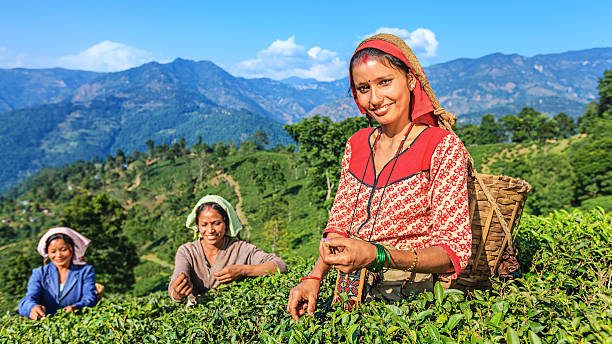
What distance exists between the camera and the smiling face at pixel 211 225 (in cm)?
381

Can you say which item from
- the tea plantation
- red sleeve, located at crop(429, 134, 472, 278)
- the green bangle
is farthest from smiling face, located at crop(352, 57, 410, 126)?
the tea plantation

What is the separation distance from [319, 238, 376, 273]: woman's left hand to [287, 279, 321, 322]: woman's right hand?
51 cm

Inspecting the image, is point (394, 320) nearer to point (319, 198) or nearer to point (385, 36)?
point (385, 36)

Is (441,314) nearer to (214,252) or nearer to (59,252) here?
(214,252)

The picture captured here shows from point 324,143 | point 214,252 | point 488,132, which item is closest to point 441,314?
point 214,252

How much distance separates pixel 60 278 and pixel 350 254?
517 centimetres

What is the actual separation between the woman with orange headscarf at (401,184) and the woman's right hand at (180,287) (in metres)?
1.96

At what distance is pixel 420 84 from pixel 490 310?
116 cm

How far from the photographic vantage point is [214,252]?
155 inches

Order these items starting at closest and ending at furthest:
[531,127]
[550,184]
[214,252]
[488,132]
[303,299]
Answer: [303,299]
[214,252]
[550,184]
[531,127]
[488,132]

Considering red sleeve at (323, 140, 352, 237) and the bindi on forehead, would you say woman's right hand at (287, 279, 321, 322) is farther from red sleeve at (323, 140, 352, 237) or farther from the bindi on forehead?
the bindi on forehead

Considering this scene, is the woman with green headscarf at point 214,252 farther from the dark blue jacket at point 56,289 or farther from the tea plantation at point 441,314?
the dark blue jacket at point 56,289

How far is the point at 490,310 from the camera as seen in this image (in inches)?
61.9

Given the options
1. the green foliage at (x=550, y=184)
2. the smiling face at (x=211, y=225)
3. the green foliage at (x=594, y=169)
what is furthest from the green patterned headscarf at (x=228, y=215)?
the green foliage at (x=594, y=169)
